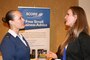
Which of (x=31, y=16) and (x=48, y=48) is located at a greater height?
(x=31, y=16)

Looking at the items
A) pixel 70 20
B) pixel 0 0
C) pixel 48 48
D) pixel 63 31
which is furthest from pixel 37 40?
pixel 70 20

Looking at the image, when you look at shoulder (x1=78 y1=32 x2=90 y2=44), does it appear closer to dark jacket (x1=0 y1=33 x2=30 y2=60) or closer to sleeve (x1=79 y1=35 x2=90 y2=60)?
sleeve (x1=79 y1=35 x2=90 y2=60)

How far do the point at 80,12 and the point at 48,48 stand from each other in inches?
51.5

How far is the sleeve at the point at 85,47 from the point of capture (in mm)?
1902

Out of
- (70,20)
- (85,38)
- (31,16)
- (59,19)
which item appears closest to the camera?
(85,38)

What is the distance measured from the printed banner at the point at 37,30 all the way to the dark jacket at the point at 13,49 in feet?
2.54

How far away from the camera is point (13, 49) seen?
2125 millimetres

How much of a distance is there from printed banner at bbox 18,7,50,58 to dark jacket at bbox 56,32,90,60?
1141 millimetres

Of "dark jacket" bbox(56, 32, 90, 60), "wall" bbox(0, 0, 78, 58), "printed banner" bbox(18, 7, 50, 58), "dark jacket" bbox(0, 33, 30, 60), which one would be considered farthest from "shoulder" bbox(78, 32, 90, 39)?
"wall" bbox(0, 0, 78, 58)

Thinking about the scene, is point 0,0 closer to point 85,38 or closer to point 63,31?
point 63,31

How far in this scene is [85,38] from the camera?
1.93 meters

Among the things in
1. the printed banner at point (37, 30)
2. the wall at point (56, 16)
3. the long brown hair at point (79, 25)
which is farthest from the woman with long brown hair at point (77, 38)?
the wall at point (56, 16)

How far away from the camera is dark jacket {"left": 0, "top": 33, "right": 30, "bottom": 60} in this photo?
208cm

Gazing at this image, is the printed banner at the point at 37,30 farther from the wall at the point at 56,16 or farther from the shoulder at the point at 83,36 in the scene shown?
the shoulder at the point at 83,36
